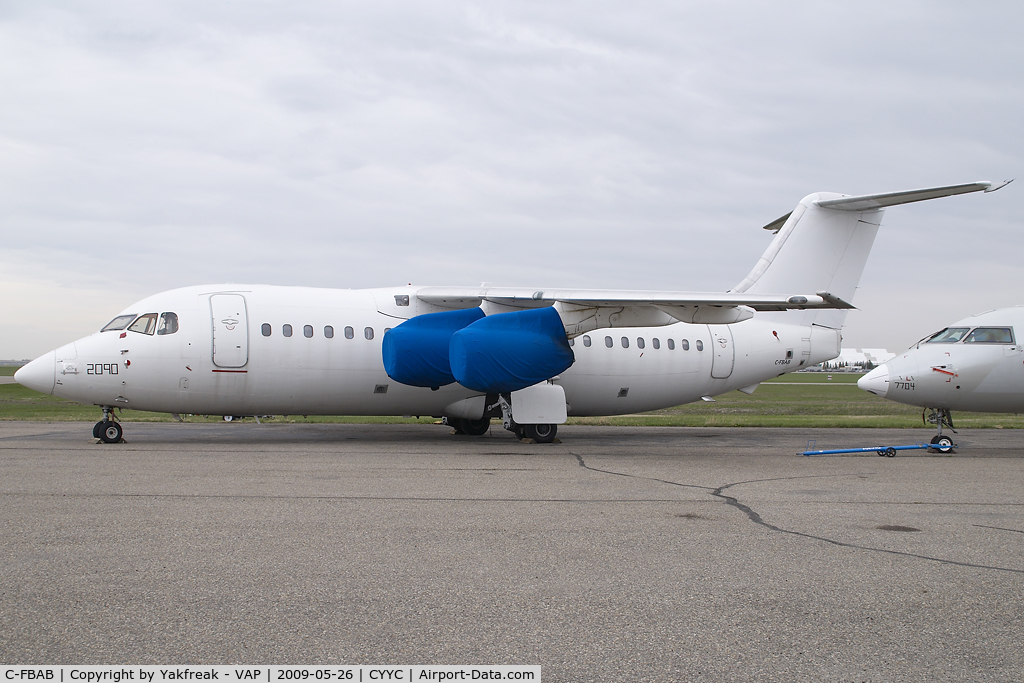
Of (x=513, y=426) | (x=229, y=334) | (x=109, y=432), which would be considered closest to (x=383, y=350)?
(x=229, y=334)

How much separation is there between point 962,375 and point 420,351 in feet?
38.1

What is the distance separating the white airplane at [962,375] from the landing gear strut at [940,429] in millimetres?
21

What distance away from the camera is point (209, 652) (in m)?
4.27

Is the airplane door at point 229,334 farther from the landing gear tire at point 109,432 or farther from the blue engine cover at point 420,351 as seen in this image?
the blue engine cover at point 420,351

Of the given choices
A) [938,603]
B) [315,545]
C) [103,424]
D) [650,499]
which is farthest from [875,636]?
[103,424]

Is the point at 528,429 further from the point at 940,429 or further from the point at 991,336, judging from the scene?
the point at 991,336

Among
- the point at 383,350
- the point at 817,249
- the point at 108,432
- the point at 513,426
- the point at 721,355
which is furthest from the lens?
the point at 721,355

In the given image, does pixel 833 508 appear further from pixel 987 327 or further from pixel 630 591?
pixel 987 327

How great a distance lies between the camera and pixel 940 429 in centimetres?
1739

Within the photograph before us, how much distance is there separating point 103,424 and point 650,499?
1208 cm

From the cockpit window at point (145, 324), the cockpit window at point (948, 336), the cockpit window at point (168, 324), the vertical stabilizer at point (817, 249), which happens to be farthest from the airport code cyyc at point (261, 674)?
the vertical stabilizer at point (817, 249)

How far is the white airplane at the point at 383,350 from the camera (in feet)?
53.2

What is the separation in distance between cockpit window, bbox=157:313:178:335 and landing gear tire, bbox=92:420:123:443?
83.6 inches

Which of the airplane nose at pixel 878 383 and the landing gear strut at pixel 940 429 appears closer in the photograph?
the landing gear strut at pixel 940 429
